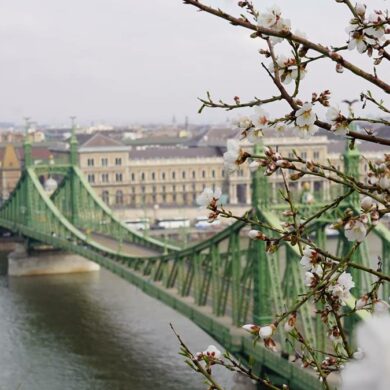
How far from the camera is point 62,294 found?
34.1 m

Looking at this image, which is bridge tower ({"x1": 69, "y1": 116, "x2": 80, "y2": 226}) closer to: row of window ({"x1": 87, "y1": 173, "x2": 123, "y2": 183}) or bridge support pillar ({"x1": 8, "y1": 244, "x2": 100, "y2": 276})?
bridge support pillar ({"x1": 8, "y1": 244, "x2": 100, "y2": 276})

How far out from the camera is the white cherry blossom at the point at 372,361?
229 centimetres

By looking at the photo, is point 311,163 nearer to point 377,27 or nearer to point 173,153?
point 377,27

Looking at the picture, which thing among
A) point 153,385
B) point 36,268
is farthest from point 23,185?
point 153,385

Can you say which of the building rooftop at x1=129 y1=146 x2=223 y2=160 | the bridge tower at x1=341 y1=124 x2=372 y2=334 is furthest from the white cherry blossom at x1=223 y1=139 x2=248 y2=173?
the building rooftop at x1=129 y1=146 x2=223 y2=160

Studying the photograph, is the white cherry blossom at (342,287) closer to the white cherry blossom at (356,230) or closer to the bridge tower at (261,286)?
the white cherry blossom at (356,230)

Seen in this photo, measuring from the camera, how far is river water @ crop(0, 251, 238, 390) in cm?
2119

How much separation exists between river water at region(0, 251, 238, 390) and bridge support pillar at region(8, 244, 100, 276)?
363 cm

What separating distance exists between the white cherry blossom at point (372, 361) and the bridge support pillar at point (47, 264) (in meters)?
37.1

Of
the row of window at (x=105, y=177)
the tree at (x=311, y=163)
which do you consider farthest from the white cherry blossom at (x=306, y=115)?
the row of window at (x=105, y=177)

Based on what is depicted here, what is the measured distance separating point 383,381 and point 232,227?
15901 mm

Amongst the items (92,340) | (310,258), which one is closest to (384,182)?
(310,258)

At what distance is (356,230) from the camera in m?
3.30

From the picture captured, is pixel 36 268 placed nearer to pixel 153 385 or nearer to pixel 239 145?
pixel 153 385
